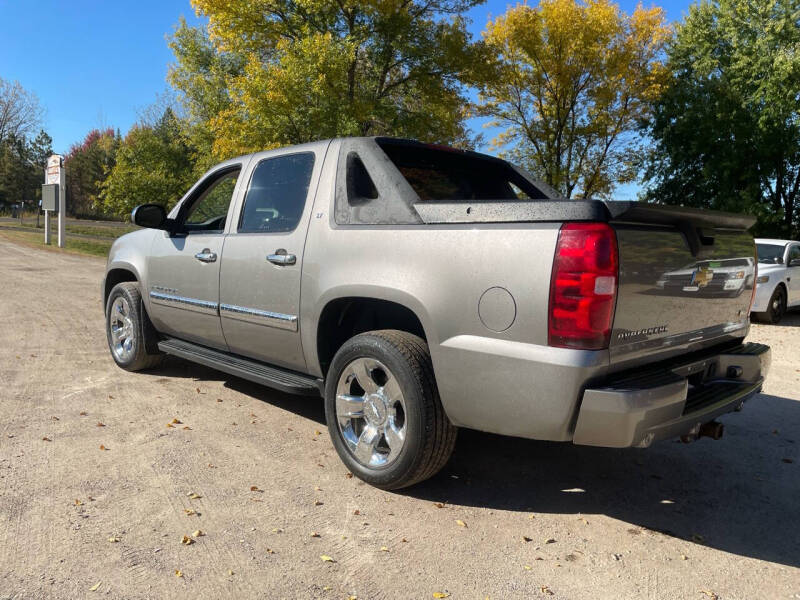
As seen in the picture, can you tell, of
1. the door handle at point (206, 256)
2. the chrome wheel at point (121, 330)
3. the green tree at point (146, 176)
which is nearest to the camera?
the door handle at point (206, 256)

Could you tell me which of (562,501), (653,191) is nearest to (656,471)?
(562,501)

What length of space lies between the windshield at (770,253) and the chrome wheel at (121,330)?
10.8 metres

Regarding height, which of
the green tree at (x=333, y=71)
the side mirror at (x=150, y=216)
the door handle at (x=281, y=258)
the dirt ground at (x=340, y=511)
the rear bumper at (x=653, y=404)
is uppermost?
the green tree at (x=333, y=71)

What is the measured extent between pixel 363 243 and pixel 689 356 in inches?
71.3

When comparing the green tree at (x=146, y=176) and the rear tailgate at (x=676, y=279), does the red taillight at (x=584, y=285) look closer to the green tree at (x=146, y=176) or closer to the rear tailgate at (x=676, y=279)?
the rear tailgate at (x=676, y=279)

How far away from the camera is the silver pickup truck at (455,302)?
105 inches

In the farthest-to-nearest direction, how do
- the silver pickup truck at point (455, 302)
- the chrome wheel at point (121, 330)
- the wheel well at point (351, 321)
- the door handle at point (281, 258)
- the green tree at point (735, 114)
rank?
the green tree at point (735, 114)
the chrome wheel at point (121, 330)
the door handle at point (281, 258)
the wheel well at point (351, 321)
the silver pickup truck at point (455, 302)

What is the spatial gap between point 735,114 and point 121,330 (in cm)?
2277

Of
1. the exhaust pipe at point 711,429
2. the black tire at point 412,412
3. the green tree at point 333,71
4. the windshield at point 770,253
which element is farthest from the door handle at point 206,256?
the green tree at point 333,71

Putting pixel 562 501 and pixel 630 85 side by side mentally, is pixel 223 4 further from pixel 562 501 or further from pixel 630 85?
pixel 562 501

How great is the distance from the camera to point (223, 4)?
60.0 feet

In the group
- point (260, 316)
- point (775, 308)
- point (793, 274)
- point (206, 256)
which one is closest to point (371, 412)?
point (260, 316)

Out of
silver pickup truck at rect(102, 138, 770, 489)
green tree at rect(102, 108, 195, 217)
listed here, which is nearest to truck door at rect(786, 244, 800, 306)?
silver pickup truck at rect(102, 138, 770, 489)

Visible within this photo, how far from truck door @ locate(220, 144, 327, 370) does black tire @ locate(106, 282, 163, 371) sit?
1.35 metres
